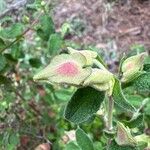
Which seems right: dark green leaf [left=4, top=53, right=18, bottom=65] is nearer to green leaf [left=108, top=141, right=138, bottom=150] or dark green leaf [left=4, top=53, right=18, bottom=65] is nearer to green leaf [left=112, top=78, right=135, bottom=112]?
green leaf [left=108, top=141, right=138, bottom=150]

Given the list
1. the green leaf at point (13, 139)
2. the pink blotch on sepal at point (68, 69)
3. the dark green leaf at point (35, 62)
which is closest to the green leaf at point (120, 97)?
the pink blotch on sepal at point (68, 69)

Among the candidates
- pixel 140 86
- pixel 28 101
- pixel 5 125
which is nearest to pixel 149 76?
pixel 140 86

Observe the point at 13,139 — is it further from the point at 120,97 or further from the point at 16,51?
the point at 120,97

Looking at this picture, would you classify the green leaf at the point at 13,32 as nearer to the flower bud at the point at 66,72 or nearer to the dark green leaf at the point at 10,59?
the dark green leaf at the point at 10,59

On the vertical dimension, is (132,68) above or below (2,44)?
above

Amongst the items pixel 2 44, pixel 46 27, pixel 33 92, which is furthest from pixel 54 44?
pixel 33 92

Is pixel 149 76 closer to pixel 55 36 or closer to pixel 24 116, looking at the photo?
pixel 55 36

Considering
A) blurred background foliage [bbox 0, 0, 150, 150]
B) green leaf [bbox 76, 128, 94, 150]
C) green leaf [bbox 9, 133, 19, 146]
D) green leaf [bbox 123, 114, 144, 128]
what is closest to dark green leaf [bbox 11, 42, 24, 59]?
blurred background foliage [bbox 0, 0, 150, 150]
